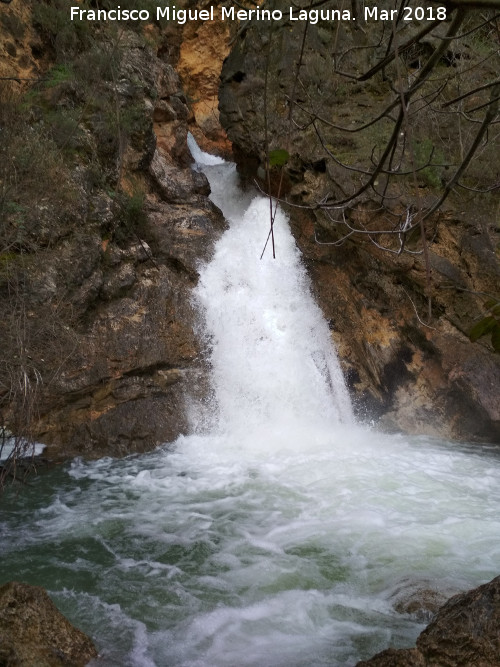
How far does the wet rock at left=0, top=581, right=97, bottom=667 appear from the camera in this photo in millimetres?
2754

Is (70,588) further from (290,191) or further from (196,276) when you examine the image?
(290,191)

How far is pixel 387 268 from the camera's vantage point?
8.34m

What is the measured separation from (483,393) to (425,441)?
3.37 feet

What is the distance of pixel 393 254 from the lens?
7855mm

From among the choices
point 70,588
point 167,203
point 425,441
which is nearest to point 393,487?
point 425,441

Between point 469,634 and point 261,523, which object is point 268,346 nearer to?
point 261,523

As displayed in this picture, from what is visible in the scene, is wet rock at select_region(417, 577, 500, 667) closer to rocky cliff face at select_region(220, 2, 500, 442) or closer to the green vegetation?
the green vegetation

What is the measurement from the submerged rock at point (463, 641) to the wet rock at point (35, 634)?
1.53 m

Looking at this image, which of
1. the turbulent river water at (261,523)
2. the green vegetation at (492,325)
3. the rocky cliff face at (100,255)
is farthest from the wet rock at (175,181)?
the green vegetation at (492,325)

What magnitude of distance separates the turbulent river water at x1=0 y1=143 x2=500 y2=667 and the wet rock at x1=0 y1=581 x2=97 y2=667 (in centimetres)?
24

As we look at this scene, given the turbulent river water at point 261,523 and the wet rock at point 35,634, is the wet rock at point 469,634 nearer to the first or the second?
the turbulent river water at point 261,523

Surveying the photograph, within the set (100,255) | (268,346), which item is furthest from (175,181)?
(268,346)

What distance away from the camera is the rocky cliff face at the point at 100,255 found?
283 inches

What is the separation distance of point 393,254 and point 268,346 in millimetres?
2347
